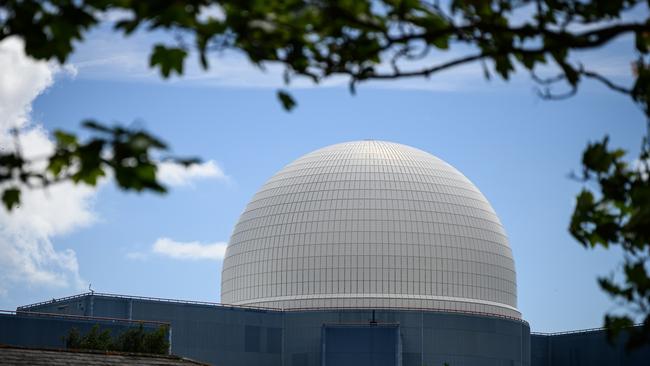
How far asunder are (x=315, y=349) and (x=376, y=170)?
15764 millimetres

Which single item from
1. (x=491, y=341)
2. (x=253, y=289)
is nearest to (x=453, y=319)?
(x=491, y=341)

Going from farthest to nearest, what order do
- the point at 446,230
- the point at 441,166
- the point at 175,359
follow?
the point at 441,166 → the point at 446,230 → the point at 175,359

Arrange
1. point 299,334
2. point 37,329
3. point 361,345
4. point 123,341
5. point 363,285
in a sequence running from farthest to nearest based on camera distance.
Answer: point 363,285
point 299,334
point 361,345
point 37,329
point 123,341

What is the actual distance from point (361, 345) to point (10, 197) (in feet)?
234

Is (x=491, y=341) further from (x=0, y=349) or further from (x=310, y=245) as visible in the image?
(x=0, y=349)

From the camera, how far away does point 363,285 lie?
84000mm

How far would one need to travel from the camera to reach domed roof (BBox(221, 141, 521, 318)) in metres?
84.3

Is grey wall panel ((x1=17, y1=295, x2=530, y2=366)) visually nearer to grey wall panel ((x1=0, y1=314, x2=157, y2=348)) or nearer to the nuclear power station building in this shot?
the nuclear power station building

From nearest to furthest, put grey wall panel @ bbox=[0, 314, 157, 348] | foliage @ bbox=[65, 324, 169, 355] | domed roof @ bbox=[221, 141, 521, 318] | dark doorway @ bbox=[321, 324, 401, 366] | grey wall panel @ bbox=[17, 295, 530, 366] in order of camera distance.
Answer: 1. foliage @ bbox=[65, 324, 169, 355]
2. grey wall panel @ bbox=[0, 314, 157, 348]
3. grey wall panel @ bbox=[17, 295, 530, 366]
4. dark doorway @ bbox=[321, 324, 401, 366]
5. domed roof @ bbox=[221, 141, 521, 318]

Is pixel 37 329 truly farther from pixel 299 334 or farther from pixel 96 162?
pixel 96 162

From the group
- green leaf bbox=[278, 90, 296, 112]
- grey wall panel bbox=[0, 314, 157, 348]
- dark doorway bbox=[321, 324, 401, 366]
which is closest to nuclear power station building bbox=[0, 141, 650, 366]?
dark doorway bbox=[321, 324, 401, 366]

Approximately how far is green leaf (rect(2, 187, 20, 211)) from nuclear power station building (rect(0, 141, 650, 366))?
64.1 meters

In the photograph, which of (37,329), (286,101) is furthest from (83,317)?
(286,101)

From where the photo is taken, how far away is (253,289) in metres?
88.1
